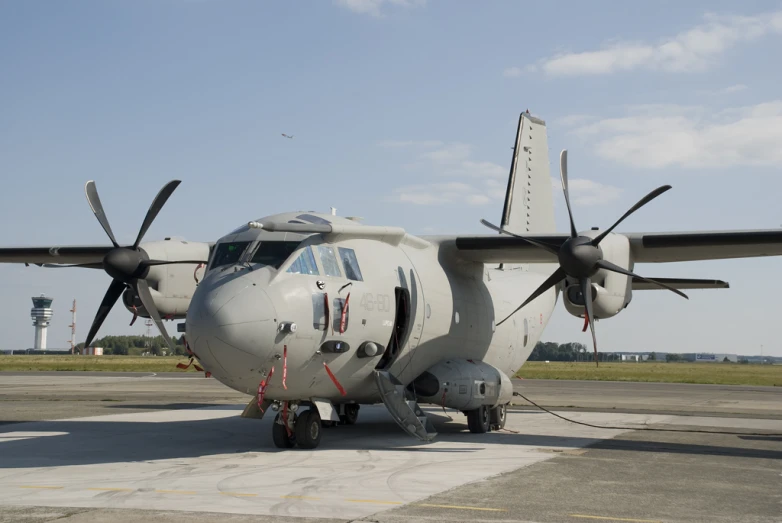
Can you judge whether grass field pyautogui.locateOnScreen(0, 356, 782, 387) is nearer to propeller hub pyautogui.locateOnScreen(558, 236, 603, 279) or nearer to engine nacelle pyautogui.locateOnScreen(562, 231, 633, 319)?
engine nacelle pyautogui.locateOnScreen(562, 231, 633, 319)

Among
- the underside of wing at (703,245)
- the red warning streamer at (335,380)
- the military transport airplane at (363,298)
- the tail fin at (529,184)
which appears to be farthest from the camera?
the tail fin at (529,184)

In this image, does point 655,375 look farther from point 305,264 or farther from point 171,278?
point 305,264

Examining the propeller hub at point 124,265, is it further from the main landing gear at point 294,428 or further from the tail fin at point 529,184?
the tail fin at point 529,184

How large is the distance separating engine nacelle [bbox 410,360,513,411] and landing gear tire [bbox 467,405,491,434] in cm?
21

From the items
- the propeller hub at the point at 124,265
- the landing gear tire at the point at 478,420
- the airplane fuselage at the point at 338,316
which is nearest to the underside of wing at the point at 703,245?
the airplane fuselage at the point at 338,316

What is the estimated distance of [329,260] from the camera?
1356 cm

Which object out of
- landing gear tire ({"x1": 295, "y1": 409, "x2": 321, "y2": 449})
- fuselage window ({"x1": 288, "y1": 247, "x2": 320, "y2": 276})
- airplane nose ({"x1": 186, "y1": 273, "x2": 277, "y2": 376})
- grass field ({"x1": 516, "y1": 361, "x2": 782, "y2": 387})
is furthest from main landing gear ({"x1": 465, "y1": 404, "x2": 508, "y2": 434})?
grass field ({"x1": 516, "y1": 361, "x2": 782, "y2": 387})

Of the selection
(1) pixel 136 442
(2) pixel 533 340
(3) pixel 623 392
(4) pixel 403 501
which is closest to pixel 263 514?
(4) pixel 403 501

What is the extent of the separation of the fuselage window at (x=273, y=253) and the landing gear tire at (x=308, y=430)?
2864 mm

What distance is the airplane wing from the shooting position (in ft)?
51.1

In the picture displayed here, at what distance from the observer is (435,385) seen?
15578 millimetres

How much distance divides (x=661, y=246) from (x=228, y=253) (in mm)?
8860

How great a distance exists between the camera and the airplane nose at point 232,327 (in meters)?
11.5

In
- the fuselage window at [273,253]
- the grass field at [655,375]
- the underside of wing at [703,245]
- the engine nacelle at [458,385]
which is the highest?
the underside of wing at [703,245]
